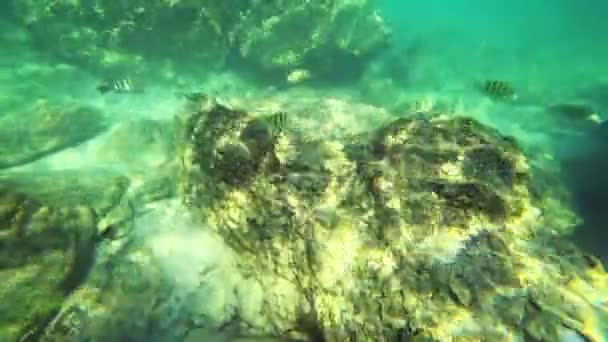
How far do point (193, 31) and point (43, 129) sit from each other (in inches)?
225

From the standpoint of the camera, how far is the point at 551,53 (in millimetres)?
35500

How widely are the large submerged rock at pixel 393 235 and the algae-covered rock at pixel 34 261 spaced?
1.41 meters

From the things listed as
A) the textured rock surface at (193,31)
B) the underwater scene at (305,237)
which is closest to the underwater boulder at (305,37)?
the textured rock surface at (193,31)

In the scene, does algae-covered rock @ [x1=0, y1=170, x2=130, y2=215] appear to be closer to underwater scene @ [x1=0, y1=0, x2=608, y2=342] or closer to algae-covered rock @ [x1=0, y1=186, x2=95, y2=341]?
underwater scene @ [x1=0, y1=0, x2=608, y2=342]

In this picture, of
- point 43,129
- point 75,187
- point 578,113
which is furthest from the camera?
point 578,113

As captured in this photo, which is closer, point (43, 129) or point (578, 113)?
point (43, 129)

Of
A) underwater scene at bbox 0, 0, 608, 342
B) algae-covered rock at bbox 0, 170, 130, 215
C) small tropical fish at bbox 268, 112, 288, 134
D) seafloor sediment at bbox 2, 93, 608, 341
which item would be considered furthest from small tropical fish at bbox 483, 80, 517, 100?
algae-covered rock at bbox 0, 170, 130, 215

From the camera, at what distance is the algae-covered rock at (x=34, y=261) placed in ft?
10.4

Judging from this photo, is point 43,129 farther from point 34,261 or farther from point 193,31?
point 34,261

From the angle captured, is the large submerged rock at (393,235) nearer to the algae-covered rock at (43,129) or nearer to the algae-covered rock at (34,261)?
the algae-covered rock at (34,261)

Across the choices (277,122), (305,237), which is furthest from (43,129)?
(305,237)

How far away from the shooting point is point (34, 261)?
3.56m

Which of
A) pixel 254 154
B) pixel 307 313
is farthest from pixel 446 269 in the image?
pixel 254 154

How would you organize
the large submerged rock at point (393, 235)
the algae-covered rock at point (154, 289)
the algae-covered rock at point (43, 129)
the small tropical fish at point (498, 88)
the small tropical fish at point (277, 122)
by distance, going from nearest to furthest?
the large submerged rock at point (393, 235) < the algae-covered rock at point (154, 289) < the small tropical fish at point (277, 122) < the small tropical fish at point (498, 88) < the algae-covered rock at point (43, 129)
